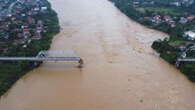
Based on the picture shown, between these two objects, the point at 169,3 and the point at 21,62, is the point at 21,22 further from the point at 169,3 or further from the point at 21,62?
the point at 169,3

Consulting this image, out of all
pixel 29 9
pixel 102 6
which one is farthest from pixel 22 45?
pixel 102 6

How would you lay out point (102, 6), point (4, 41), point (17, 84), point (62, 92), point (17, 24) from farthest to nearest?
1. point (102, 6)
2. point (17, 24)
3. point (4, 41)
4. point (17, 84)
5. point (62, 92)

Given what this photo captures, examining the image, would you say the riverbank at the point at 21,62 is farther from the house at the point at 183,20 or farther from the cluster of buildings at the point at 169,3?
the cluster of buildings at the point at 169,3

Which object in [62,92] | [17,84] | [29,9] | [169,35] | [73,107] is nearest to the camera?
[73,107]

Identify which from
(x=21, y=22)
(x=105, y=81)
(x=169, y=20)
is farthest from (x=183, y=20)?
(x=21, y=22)

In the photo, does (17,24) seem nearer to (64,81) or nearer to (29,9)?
(29,9)

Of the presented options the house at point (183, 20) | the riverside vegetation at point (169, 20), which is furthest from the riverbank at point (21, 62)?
the house at point (183, 20)
